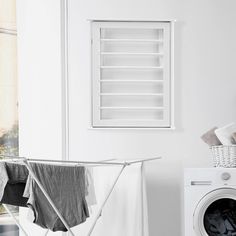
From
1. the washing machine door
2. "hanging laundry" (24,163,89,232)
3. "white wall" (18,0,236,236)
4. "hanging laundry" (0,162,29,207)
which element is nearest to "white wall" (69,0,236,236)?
"white wall" (18,0,236,236)

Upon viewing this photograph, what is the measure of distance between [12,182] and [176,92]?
1477 millimetres

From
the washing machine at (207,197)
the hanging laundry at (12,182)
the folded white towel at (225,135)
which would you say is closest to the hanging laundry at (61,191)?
the hanging laundry at (12,182)

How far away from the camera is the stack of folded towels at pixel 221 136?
3107mm

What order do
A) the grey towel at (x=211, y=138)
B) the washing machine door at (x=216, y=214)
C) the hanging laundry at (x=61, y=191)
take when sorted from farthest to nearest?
1. the grey towel at (x=211, y=138)
2. the washing machine door at (x=216, y=214)
3. the hanging laundry at (x=61, y=191)

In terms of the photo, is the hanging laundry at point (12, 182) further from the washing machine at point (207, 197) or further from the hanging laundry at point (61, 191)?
the washing machine at point (207, 197)

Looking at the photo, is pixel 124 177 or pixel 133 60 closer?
pixel 124 177

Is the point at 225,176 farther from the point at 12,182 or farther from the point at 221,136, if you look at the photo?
the point at 12,182

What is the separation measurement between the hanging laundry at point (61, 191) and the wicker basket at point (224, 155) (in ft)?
3.51

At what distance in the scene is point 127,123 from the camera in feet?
11.4

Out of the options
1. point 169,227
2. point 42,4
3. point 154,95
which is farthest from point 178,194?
point 42,4

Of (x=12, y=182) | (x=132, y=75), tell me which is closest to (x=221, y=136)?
(x=132, y=75)

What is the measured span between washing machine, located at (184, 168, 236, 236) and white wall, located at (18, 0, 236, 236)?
43 cm

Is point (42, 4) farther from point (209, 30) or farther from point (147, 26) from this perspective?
point (209, 30)

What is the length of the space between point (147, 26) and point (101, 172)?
3.80 feet
